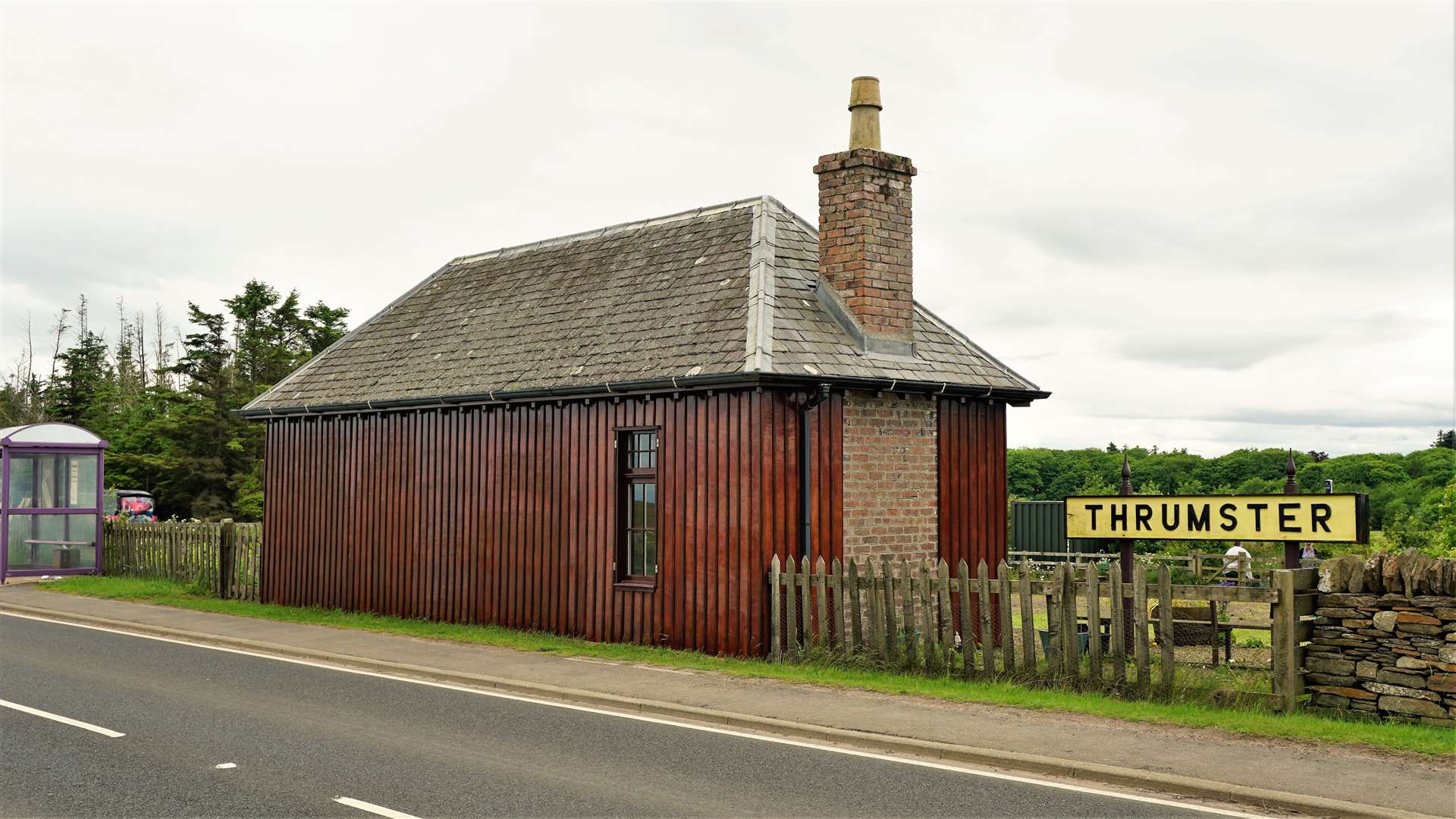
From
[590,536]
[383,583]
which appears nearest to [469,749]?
[590,536]

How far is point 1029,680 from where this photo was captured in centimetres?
1188

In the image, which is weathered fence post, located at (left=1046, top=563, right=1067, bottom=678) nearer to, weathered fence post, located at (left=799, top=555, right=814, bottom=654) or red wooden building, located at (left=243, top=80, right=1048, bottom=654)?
weathered fence post, located at (left=799, top=555, right=814, bottom=654)

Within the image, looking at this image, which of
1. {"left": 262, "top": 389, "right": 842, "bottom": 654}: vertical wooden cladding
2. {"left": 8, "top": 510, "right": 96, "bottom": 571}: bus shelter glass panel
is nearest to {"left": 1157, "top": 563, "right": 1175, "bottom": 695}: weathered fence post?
{"left": 262, "top": 389, "right": 842, "bottom": 654}: vertical wooden cladding

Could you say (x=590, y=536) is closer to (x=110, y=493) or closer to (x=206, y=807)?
(x=206, y=807)

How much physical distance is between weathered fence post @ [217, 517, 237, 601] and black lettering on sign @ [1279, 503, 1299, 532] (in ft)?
64.0

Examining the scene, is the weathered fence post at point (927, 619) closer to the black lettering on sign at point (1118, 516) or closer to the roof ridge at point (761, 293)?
the black lettering on sign at point (1118, 516)

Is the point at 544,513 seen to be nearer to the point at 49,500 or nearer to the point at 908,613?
the point at 908,613

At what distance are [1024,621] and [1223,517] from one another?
7.28 feet

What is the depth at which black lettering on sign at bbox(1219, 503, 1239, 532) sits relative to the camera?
38.2 feet

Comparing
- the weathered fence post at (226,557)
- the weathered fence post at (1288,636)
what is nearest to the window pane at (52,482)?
the weathered fence post at (226,557)

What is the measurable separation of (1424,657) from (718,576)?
760cm

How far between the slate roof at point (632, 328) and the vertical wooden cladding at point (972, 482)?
55 cm

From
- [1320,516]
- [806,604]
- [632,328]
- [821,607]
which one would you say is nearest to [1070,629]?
[1320,516]

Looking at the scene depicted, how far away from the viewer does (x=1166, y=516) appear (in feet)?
40.3
